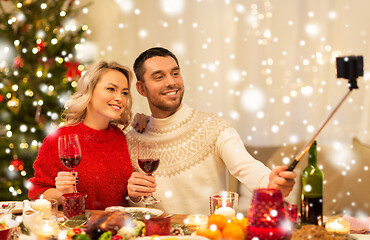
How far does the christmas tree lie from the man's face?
1.38m

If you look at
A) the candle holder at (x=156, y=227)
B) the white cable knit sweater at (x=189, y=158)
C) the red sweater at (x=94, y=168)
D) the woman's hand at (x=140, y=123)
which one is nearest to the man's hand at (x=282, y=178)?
the candle holder at (x=156, y=227)

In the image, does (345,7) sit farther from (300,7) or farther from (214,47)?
(214,47)

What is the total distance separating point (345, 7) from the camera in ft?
10.5

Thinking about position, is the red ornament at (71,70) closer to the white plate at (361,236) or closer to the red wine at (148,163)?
the red wine at (148,163)

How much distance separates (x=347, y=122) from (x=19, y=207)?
2.58 m

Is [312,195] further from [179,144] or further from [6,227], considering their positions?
[179,144]

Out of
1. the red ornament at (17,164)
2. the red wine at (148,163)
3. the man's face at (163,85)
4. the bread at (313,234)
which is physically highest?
the man's face at (163,85)

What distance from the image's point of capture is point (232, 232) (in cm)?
100

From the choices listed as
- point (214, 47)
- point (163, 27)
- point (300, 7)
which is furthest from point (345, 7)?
point (163, 27)

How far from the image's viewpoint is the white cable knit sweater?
213 cm

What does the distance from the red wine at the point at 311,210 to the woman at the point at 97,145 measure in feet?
3.46

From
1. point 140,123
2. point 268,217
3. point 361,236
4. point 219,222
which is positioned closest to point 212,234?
point 219,222

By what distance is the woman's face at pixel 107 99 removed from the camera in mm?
2037

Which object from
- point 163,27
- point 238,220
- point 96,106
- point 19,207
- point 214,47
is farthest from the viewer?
point 163,27
